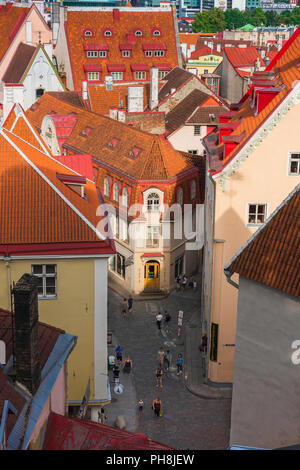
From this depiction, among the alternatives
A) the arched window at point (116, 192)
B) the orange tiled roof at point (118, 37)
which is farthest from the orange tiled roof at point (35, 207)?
the orange tiled roof at point (118, 37)

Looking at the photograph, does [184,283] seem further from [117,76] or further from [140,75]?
[140,75]

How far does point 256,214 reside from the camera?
41219mm

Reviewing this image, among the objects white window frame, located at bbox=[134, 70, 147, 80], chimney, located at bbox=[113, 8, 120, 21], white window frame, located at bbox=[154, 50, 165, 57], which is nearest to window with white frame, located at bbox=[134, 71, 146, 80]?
white window frame, located at bbox=[134, 70, 147, 80]

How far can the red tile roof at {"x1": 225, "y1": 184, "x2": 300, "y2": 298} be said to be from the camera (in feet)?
85.9

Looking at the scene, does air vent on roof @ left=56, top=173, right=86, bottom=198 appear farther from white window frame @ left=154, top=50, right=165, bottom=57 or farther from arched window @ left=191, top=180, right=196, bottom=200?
white window frame @ left=154, top=50, right=165, bottom=57

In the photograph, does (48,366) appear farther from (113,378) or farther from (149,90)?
(149,90)

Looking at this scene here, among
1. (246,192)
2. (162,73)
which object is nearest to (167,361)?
(246,192)

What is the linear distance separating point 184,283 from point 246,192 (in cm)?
1868

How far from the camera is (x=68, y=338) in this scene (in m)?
25.9

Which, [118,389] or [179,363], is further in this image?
[179,363]

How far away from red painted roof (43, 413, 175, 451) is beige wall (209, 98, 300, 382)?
2051cm
